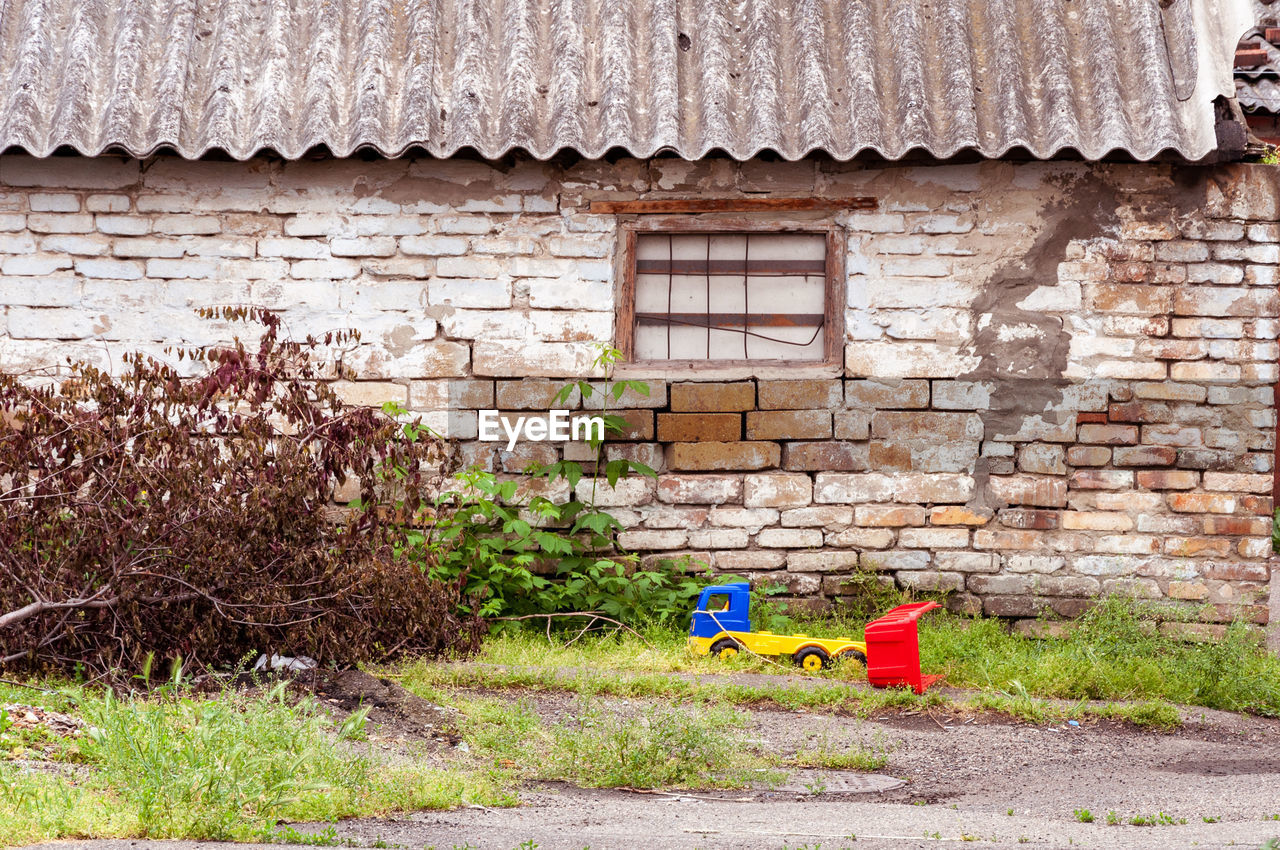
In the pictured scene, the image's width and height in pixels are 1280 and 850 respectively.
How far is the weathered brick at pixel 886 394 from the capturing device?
628 centimetres

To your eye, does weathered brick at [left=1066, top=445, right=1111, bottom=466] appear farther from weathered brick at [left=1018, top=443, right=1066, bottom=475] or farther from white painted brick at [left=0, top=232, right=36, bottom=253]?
white painted brick at [left=0, top=232, right=36, bottom=253]

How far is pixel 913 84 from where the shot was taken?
611 centimetres

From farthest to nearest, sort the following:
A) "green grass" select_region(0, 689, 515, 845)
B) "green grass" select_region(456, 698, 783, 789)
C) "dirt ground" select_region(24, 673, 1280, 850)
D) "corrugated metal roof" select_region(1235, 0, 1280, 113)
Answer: "corrugated metal roof" select_region(1235, 0, 1280, 113) < "green grass" select_region(456, 698, 783, 789) < "dirt ground" select_region(24, 673, 1280, 850) < "green grass" select_region(0, 689, 515, 845)

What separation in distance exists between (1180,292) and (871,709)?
9.09 feet

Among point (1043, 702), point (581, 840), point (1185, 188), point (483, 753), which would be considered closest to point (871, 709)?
point (1043, 702)

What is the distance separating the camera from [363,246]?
626 centimetres

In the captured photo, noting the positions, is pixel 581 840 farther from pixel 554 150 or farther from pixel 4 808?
pixel 554 150

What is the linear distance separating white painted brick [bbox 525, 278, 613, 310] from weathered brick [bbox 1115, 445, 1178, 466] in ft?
8.86

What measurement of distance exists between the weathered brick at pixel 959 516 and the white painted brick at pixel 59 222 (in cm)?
452

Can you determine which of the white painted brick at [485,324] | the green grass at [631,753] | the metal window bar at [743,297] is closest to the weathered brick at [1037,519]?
the metal window bar at [743,297]

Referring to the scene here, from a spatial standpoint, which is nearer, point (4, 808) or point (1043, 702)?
point (4, 808)

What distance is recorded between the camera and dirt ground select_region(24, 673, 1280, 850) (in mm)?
3354

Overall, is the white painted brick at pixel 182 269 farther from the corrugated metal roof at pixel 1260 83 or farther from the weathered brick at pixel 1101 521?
the corrugated metal roof at pixel 1260 83

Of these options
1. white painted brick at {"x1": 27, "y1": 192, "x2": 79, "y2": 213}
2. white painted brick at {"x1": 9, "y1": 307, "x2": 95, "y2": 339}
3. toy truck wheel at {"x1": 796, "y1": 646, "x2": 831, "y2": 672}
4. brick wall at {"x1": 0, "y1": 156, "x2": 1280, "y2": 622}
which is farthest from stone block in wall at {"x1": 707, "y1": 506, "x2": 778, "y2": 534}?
white painted brick at {"x1": 27, "y1": 192, "x2": 79, "y2": 213}
